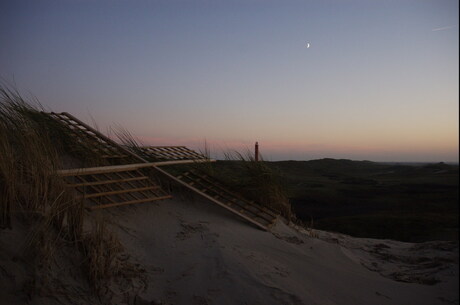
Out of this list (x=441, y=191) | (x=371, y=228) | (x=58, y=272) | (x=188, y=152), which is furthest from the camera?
(x=441, y=191)

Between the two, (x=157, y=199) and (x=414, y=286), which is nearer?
(x=414, y=286)

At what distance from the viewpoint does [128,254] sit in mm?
3248

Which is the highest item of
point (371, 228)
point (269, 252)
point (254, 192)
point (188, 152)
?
point (188, 152)

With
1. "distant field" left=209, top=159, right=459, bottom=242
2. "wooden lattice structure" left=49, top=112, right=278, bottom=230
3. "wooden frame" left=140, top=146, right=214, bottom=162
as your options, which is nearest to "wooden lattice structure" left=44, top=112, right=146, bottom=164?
"wooden lattice structure" left=49, top=112, right=278, bottom=230

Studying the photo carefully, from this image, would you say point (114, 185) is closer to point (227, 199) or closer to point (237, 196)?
point (227, 199)

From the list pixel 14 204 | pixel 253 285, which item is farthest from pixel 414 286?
pixel 14 204

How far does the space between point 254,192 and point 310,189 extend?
851cm

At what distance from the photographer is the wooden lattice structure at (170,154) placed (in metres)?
6.08

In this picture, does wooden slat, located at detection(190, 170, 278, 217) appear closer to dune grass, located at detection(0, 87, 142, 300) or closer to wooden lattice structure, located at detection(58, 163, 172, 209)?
wooden lattice structure, located at detection(58, 163, 172, 209)

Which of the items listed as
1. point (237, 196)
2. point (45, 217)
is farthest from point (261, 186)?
point (45, 217)

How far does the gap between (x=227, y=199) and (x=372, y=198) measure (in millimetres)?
8761

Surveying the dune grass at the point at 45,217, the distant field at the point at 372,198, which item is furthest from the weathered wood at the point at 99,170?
the distant field at the point at 372,198

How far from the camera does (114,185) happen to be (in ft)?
15.3

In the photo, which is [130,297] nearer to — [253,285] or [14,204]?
[253,285]
